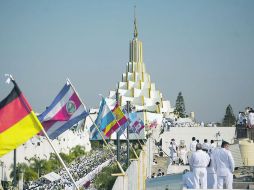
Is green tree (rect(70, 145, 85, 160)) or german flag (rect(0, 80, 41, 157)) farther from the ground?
german flag (rect(0, 80, 41, 157))

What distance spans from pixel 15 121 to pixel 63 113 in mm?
3381

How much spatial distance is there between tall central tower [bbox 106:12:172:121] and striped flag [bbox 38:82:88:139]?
53.0m

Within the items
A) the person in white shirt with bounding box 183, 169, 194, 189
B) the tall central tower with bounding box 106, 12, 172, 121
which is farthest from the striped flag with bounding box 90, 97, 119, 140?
the tall central tower with bounding box 106, 12, 172, 121

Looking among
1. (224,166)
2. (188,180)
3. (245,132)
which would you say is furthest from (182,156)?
(224,166)

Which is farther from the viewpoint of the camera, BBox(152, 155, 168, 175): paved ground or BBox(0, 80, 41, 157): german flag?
BBox(152, 155, 168, 175): paved ground

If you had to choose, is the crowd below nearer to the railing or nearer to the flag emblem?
the flag emblem

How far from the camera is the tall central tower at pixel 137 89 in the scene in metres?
66.8

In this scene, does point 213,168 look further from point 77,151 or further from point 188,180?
point 77,151

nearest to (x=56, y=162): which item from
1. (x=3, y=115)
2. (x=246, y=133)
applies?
(x=246, y=133)

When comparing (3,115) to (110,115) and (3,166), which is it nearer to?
(110,115)

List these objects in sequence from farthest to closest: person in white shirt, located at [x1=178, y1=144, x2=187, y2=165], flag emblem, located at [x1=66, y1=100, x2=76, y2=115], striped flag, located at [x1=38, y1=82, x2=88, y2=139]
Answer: person in white shirt, located at [x1=178, y1=144, x2=187, y2=165], flag emblem, located at [x1=66, y1=100, x2=76, y2=115], striped flag, located at [x1=38, y1=82, x2=88, y2=139]

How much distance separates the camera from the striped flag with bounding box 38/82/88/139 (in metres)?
9.87

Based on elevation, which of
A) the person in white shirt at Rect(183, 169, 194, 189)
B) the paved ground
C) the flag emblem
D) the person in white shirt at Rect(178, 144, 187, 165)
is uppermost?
the flag emblem

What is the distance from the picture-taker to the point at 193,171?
8828 millimetres
